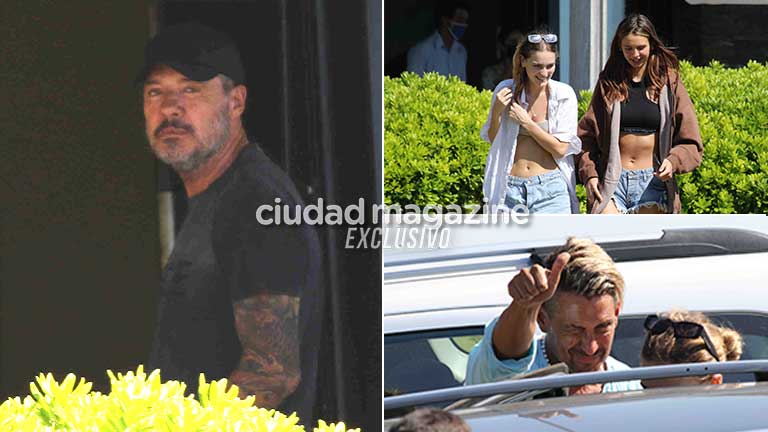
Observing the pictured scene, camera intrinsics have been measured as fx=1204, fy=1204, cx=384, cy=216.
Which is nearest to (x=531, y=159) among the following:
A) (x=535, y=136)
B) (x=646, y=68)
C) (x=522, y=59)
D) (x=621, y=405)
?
(x=535, y=136)

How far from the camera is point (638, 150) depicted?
231 inches

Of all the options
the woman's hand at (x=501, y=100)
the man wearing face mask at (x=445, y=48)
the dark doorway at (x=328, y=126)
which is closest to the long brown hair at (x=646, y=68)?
the woman's hand at (x=501, y=100)

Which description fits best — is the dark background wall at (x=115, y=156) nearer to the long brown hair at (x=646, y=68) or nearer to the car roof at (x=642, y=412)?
the car roof at (x=642, y=412)

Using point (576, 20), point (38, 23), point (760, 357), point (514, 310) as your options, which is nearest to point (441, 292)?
point (514, 310)

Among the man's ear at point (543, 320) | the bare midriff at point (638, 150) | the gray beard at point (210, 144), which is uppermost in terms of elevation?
the gray beard at point (210, 144)

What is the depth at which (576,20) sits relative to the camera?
9344 millimetres

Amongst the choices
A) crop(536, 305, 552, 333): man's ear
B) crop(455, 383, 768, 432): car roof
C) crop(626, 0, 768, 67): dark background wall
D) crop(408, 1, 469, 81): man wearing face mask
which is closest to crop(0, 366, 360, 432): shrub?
crop(455, 383, 768, 432): car roof

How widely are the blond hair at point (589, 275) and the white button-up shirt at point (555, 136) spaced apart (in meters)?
2.17

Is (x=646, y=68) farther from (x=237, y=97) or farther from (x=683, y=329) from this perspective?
(x=237, y=97)

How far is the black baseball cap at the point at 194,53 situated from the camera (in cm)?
252

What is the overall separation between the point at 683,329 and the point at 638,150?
91.4 inches

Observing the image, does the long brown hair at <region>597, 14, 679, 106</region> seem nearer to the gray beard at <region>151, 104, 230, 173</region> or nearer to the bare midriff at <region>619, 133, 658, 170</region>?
A: the bare midriff at <region>619, 133, 658, 170</region>

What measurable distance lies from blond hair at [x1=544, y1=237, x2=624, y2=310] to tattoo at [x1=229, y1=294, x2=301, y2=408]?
4.22 feet

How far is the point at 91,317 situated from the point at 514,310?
1.49m
